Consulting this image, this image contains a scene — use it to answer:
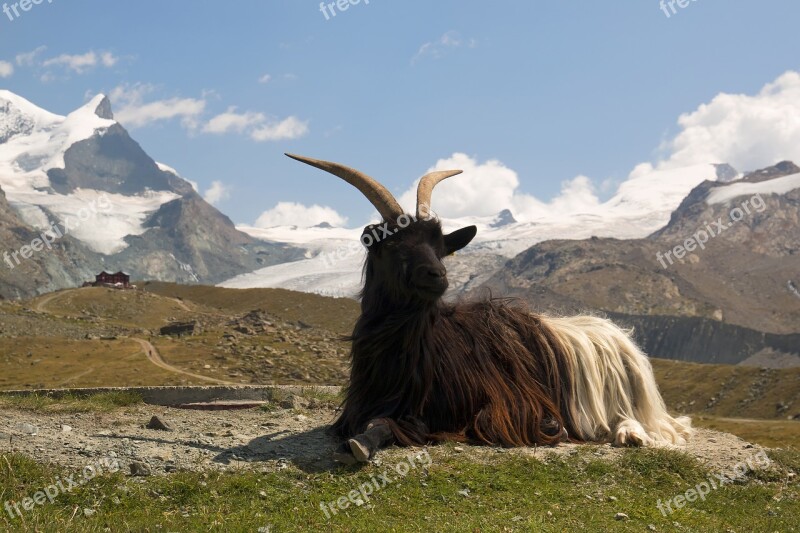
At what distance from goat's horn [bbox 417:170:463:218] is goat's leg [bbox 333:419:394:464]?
271cm

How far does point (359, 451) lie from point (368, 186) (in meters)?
3.95

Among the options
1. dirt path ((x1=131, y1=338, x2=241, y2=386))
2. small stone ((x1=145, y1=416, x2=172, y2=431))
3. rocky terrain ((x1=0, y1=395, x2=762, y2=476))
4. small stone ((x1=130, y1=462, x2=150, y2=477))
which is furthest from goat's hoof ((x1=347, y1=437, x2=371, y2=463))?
dirt path ((x1=131, y1=338, x2=241, y2=386))

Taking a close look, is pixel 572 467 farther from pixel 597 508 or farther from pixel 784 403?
pixel 784 403

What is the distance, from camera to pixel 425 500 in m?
7.78

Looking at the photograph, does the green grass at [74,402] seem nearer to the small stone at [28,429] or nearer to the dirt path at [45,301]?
the small stone at [28,429]

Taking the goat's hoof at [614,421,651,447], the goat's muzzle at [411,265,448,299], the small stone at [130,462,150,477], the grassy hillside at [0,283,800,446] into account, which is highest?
the goat's muzzle at [411,265,448,299]

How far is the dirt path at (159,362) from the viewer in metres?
39.1

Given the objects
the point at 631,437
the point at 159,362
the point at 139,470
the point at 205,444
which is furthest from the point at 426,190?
the point at 159,362

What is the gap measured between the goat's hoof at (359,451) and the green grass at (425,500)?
0.11 metres

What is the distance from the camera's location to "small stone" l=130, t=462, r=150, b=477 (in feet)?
26.6

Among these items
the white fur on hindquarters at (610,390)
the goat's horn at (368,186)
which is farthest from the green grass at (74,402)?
the white fur on hindquarters at (610,390)

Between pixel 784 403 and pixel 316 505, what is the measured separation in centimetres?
7340

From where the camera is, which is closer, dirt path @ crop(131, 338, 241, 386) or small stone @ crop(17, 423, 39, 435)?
small stone @ crop(17, 423, 39, 435)

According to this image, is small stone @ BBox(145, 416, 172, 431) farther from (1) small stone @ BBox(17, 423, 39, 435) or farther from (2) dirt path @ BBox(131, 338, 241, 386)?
(2) dirt path @ BBox(131, 338, 241, 386)
